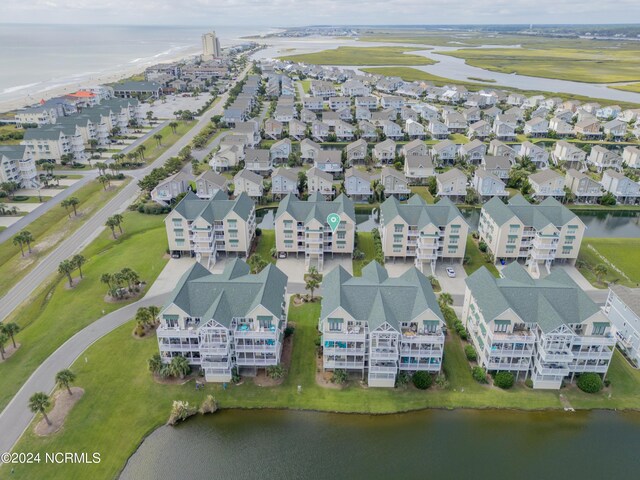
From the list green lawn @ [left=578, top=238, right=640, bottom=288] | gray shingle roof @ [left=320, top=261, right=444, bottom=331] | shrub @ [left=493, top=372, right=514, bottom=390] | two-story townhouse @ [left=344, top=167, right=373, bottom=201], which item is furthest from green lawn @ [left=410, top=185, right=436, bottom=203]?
shrub @ [left=493, top=372, right=514, bottom=390]

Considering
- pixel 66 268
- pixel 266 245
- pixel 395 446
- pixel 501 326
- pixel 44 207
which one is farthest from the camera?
pixel 44 207

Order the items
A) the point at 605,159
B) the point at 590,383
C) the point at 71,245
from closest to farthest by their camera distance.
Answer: the point at 590,383, the point at 71,245, the point at 605,159

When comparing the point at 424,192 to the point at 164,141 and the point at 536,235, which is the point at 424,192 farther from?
the point at 164,141

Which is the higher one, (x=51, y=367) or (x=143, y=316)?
(x=143, y=316)

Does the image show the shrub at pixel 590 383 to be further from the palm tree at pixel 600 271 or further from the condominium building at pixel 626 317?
the palm tree at pixel 600 271

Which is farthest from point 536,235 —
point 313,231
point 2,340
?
point 2,340

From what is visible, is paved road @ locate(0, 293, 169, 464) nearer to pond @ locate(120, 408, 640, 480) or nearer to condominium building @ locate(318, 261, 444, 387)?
pond @ locate(120, 408, 640, 480)
